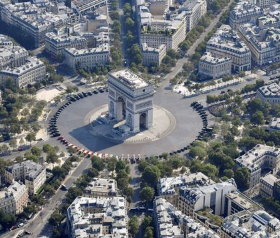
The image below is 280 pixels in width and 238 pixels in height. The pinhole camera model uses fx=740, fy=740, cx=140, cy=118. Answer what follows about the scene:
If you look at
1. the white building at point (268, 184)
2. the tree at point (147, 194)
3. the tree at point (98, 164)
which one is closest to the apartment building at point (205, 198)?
the tree at point (147, 194)

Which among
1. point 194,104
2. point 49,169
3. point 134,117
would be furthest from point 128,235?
point 194,104

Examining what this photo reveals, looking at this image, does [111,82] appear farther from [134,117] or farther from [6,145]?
[6,145]

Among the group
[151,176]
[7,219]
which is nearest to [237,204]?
[151,176]

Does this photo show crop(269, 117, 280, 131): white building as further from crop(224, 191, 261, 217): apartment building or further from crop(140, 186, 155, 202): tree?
crop(140, 186, 155, 202): tree

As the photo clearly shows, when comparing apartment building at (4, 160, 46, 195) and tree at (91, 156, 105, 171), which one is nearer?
apartment building at (4, 160, 46, 195)

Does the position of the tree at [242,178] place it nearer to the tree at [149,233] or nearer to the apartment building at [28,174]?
the tree at [149,233]

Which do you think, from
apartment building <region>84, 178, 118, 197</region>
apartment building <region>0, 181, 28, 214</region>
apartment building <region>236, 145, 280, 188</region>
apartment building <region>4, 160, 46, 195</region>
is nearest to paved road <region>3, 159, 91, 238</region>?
apartment building <region>0, 181, 28, 214</region>

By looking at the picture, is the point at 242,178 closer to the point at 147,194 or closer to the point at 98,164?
the point at 147,194

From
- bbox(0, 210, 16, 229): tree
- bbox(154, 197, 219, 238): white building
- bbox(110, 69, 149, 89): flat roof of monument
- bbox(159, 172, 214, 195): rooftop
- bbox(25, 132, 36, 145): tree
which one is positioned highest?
bbox(110, 69, 149, 89): flat roof of monument
